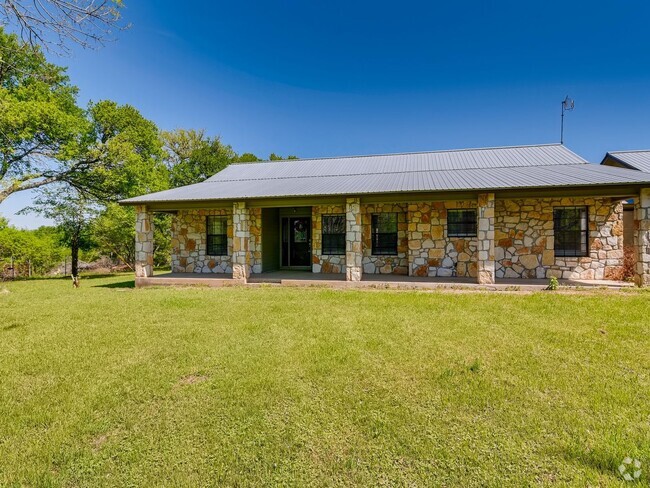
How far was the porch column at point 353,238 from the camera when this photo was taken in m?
9.23

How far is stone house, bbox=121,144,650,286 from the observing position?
851 cm

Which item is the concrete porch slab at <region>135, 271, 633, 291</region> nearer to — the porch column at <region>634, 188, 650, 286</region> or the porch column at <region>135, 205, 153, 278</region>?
the porch column at <region>135, 205, 153, 278</region>

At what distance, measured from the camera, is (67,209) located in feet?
49.1

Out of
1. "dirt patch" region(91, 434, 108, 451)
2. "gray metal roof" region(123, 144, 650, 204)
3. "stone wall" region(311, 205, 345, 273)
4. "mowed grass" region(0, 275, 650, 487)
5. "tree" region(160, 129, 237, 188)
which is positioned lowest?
"dirt patch" region(91, 434, 108, 451)

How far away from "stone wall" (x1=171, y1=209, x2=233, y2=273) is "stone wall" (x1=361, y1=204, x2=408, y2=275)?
5.35 meters


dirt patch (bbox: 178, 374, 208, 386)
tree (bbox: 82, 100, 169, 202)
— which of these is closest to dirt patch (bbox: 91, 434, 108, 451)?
dirt patch (bbox: 178, 374, 208, 386)

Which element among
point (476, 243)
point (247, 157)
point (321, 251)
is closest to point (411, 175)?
point (476, 243)

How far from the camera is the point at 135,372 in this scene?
3787mm

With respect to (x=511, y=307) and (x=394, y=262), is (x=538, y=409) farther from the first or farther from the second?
(x=394, y=262)

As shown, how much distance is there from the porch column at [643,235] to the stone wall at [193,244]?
41.2 feet

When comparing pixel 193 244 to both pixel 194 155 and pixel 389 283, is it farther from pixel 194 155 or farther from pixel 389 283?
pixel 194 155

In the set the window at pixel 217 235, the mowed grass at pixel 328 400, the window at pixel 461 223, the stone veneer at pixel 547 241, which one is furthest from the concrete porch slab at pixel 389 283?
the mowed grass at pixel 328 400

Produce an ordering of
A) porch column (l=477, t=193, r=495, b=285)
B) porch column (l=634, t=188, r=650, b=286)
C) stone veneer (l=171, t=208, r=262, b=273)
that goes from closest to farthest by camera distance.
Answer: porch column (l=634, t=188, r=650, b=286)
porch column (l=477, t=193, r=495, b=285)
stone veneer (l=171, t=208, r=262, b=273)

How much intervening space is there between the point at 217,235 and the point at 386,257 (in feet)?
22.1
